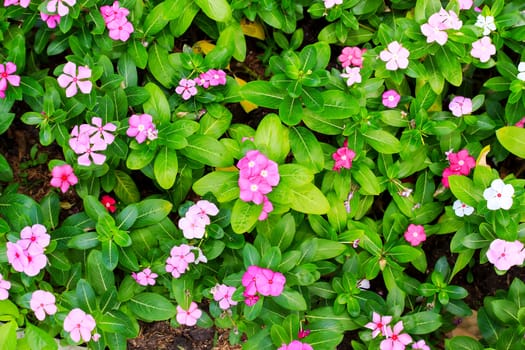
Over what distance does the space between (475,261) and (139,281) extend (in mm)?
2091

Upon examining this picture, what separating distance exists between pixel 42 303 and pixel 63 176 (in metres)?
0.67

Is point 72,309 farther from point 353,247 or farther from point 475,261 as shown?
point 475,261

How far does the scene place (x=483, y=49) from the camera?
302 centimetres

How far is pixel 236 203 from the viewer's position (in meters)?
2.77

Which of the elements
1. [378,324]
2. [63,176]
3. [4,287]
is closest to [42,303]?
[4,287]

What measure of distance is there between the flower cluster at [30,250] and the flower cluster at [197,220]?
0.66 meters

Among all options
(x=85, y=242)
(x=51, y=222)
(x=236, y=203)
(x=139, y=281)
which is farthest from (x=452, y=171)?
(x=51, y=222)

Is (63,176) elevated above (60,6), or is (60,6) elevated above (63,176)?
(60,6)

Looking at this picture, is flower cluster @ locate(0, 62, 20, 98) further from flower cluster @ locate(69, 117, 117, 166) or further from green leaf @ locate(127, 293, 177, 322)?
green leaf @ locate(127, 293, 177, 322)

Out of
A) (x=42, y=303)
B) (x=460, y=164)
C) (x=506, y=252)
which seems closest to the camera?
(x=42, y=303)

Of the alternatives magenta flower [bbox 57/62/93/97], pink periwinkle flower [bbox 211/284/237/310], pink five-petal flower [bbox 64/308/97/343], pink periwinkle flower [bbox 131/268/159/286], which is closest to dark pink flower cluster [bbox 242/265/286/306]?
pink periwinkle flower [bbox 211/284/237/310]

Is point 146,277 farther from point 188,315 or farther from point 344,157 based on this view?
point 344,157

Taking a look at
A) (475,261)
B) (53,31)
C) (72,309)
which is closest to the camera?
(72,309)

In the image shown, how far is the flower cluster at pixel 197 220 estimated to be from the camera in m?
2.76
